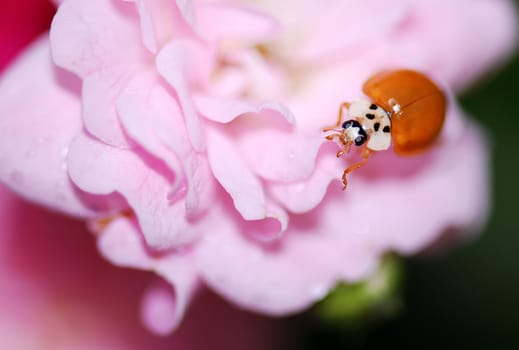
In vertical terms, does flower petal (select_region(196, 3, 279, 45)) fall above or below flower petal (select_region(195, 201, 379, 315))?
above

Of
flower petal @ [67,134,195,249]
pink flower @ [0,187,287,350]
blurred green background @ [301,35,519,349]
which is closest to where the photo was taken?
flower petal @ [67,134,195,249]

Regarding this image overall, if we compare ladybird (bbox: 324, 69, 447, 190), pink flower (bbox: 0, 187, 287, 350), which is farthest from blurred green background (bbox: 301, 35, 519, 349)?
ladybird (bbox: 324, 69, 447, 190)

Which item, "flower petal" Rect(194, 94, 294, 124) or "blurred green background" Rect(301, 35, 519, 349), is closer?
"flower petal" Rect(194, 94, 294, 124)

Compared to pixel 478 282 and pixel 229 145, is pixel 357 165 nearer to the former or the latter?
pixel 229 145

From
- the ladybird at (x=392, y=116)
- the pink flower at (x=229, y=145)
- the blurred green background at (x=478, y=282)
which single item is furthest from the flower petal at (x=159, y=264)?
the blurred green background at (x=478, y=282)

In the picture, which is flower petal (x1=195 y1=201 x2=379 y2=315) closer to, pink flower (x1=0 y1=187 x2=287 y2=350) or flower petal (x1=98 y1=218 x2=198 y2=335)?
flower petal (x1=98 y1=218 x2=198 y2=335)

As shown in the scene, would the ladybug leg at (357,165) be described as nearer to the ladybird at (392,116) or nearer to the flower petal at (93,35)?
the ladybird at (392,116)

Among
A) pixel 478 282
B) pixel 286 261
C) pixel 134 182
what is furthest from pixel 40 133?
pixel 478 282
